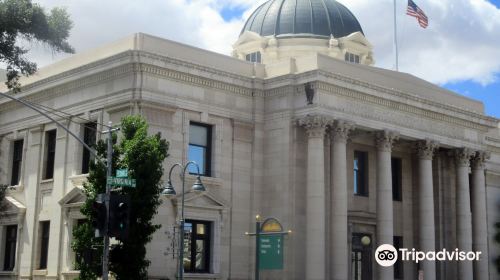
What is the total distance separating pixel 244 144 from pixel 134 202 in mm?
11271

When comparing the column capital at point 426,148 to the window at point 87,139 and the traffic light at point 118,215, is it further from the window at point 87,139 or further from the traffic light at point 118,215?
the traffic light at point 118,215

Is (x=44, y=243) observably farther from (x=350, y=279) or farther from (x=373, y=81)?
(x=373, y=81)

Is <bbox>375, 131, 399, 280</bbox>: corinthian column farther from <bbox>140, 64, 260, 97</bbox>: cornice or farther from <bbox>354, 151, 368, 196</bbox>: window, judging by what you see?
<bbox>140, 64, 260, 97</bbox>: cornice

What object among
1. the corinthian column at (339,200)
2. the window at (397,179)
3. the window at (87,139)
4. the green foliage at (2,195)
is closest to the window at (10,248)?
the green foliage at (2,195)

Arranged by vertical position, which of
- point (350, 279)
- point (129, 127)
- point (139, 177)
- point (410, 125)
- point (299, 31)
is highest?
point (299, 31)

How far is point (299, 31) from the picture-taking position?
48.9 m

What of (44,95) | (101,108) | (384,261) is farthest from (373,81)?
(44,95)

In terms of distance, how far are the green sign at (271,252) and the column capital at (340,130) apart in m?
9.22

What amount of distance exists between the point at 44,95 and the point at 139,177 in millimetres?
13754

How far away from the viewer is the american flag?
4431cm

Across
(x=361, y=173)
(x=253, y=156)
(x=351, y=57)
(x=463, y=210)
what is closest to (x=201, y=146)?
(x=253, y=156)

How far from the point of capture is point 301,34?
48.6 metres

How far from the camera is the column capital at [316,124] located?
3572cm

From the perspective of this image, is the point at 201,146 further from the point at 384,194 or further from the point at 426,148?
the point at 426,148
